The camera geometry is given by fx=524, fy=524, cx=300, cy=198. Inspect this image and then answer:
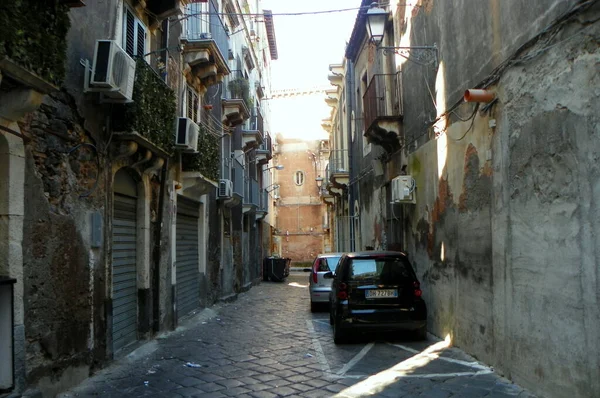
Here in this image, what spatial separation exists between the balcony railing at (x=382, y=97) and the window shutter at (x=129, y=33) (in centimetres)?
571

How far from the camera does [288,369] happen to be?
23.3 feet

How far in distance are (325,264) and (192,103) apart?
17.6 ft

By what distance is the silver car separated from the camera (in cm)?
1348

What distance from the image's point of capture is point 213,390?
19.7 feet

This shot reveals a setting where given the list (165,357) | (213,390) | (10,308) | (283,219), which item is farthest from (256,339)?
(283,219)

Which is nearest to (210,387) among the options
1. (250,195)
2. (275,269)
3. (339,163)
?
(250,195)

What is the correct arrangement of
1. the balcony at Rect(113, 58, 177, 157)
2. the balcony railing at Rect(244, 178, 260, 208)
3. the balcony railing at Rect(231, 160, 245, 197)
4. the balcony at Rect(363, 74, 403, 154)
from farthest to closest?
the balcony railing at Rect(244, 178, 260, 208), the balcony railing at Rect(231, 160, 245, 197), the balcony at Rect(363, 74, 403, 154), the balcony at Rect(113, 58, 177, 157)

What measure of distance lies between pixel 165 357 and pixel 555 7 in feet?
22.5

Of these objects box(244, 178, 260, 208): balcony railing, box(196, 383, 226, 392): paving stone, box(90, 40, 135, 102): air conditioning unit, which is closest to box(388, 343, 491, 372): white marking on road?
box(196, 383, 226, 392): paving stone

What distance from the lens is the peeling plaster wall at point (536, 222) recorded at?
4.61 m

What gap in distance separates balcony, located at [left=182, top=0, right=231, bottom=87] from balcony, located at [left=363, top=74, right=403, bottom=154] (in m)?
3.75

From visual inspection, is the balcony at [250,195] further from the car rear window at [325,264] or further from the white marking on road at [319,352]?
the white marking on road at [319,352]

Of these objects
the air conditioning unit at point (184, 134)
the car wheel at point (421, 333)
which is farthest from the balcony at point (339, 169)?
the car wheel at point (421, 333)

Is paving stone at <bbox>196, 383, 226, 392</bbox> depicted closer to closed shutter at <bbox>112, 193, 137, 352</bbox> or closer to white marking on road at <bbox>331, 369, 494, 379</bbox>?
white marking on road at <bbox>331, 369, 494, 379</bbox>
